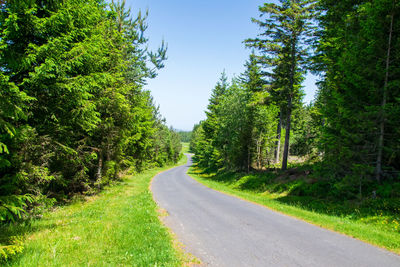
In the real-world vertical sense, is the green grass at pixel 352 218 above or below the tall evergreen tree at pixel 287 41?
below

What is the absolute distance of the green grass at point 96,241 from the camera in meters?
5.09

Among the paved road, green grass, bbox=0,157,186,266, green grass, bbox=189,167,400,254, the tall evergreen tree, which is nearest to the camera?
green grass, bbox=0,157,186,266

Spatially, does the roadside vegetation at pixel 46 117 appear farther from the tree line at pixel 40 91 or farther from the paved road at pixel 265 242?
the paved road at pixel 265 242

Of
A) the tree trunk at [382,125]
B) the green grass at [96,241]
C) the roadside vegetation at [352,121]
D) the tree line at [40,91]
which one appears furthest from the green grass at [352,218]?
the tree line at [40,91]

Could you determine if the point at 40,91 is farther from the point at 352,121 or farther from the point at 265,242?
the point at 352,121

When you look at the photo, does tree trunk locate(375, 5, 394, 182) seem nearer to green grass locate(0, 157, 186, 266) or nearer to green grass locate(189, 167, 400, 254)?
green grass locate(189, 167, 400, 254)

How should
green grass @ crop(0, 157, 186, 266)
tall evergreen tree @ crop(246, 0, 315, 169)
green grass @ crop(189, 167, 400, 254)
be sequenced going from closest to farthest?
1. green grass @ crop(0, 157, 186, 266)
2. green grass @ crop(189, 167, 400, 254)
3. tall evergreen tree @ crop(246, 0, 315, 169)

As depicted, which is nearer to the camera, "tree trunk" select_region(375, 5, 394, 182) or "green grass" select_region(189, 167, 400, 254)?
"green grass" select_region(189, 167, 400, 254)

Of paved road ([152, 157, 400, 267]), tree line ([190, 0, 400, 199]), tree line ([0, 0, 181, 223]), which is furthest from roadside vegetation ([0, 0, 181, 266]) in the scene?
tree line ([190, 0, 400, 199])

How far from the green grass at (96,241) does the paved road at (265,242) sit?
3.01 feet

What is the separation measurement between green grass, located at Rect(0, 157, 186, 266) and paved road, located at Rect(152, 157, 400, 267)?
0.92 metres

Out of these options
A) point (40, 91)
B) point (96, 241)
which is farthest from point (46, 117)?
point (96, 241)

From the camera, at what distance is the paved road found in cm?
547

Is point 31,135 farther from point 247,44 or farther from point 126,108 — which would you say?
point 247,44
